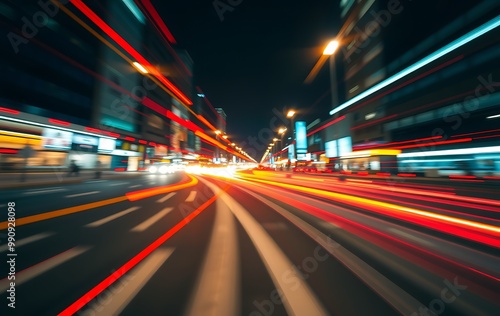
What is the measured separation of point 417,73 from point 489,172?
21.8 metres

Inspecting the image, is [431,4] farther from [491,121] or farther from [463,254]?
[463,254]

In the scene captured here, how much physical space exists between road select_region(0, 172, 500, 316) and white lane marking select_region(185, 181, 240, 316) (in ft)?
0.05

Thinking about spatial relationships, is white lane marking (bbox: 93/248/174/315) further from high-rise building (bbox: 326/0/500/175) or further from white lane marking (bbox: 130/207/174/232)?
high-rise building (bbox: 326/0/500/175)

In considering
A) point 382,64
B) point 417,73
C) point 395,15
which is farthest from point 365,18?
point 417,73

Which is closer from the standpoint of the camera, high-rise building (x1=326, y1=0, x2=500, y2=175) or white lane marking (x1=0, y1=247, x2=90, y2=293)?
white lane marking (x1=0, y1=247, x2=90, y2=293)

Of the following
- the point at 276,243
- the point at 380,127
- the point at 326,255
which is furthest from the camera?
the point at 380,127

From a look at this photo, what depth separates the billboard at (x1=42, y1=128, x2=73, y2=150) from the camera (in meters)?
22.3

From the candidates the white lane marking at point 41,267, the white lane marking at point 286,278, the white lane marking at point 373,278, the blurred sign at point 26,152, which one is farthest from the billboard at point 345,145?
the blurred sign at point 26,152

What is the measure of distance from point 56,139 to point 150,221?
29555 mm

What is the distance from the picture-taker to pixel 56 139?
23.5 meters

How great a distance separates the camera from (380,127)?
119ft

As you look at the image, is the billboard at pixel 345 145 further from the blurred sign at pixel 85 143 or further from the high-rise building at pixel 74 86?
A: the blurred sign at pixel 85 143

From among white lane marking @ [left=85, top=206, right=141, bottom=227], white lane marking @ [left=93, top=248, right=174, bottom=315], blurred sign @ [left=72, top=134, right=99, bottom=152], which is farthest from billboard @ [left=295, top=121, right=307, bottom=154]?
white lane marking @ [left=93, top=248, right=174, bottom=315]

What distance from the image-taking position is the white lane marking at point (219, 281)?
1.90 m
